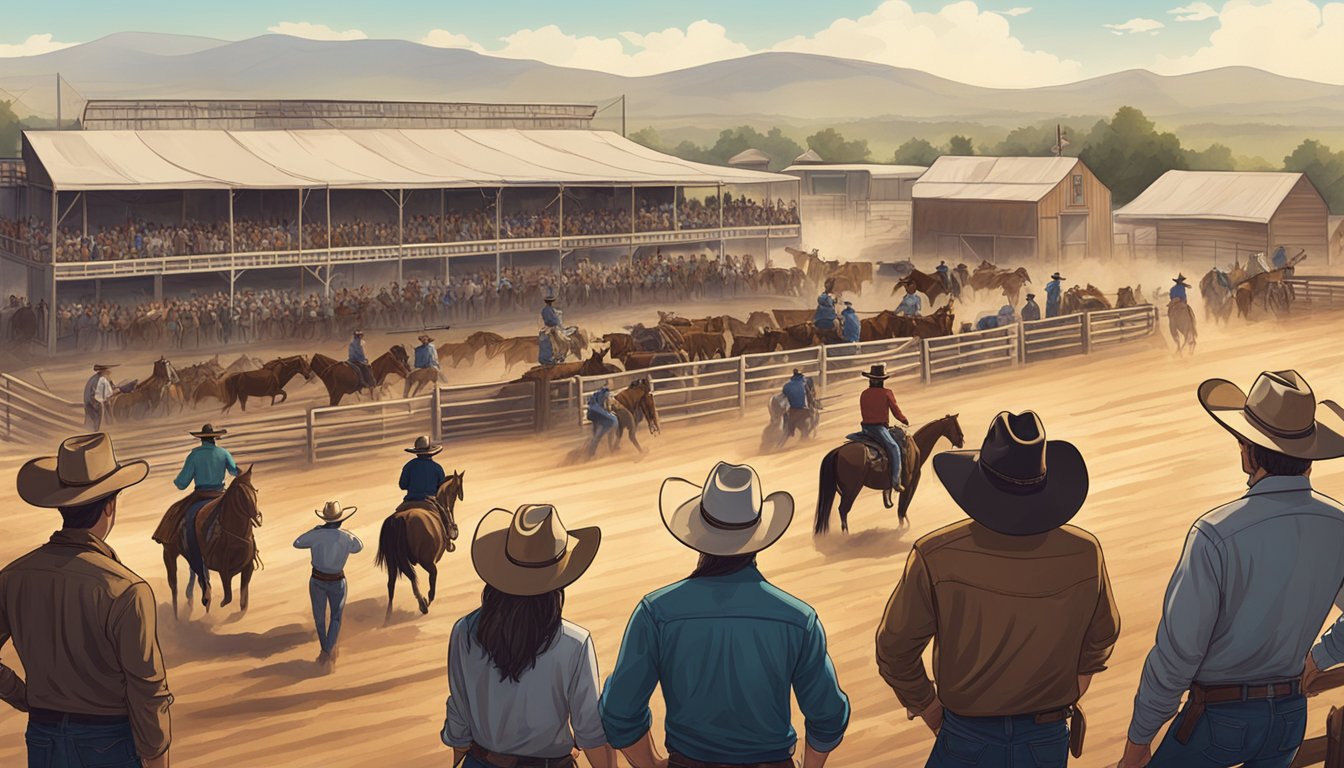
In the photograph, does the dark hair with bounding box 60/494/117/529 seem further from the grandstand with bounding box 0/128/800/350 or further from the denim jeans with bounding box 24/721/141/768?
the grandstand with bounding box 0/128/800/350

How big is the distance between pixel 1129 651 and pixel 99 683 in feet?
25.8

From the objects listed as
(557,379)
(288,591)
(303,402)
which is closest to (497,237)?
(303,402)

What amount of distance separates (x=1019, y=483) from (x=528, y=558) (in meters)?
1.72

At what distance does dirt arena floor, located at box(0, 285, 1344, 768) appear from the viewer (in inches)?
374

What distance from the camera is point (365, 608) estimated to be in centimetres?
1247

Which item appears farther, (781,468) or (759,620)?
(781,468)

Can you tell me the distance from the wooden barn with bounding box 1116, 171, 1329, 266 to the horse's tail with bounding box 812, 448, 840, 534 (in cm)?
3620

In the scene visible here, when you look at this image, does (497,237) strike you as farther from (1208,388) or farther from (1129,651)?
(1208,388)


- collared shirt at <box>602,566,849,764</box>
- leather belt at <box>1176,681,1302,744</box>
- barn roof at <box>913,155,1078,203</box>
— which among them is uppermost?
barn roof at <box>913,155,1078,203</box>

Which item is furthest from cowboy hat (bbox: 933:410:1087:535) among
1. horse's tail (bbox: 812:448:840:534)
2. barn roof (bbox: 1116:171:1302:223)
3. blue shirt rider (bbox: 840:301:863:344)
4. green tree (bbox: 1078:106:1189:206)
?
green tree (bbox: 1078:106:1189:206)

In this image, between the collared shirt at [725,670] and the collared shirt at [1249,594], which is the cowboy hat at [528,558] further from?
the collared shirt at [1249,594]

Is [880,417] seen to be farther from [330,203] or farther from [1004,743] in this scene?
[330,203]

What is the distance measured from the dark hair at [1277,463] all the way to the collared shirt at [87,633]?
13.8ft

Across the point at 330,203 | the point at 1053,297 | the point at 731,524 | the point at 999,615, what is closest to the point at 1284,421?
the point at 999,615
